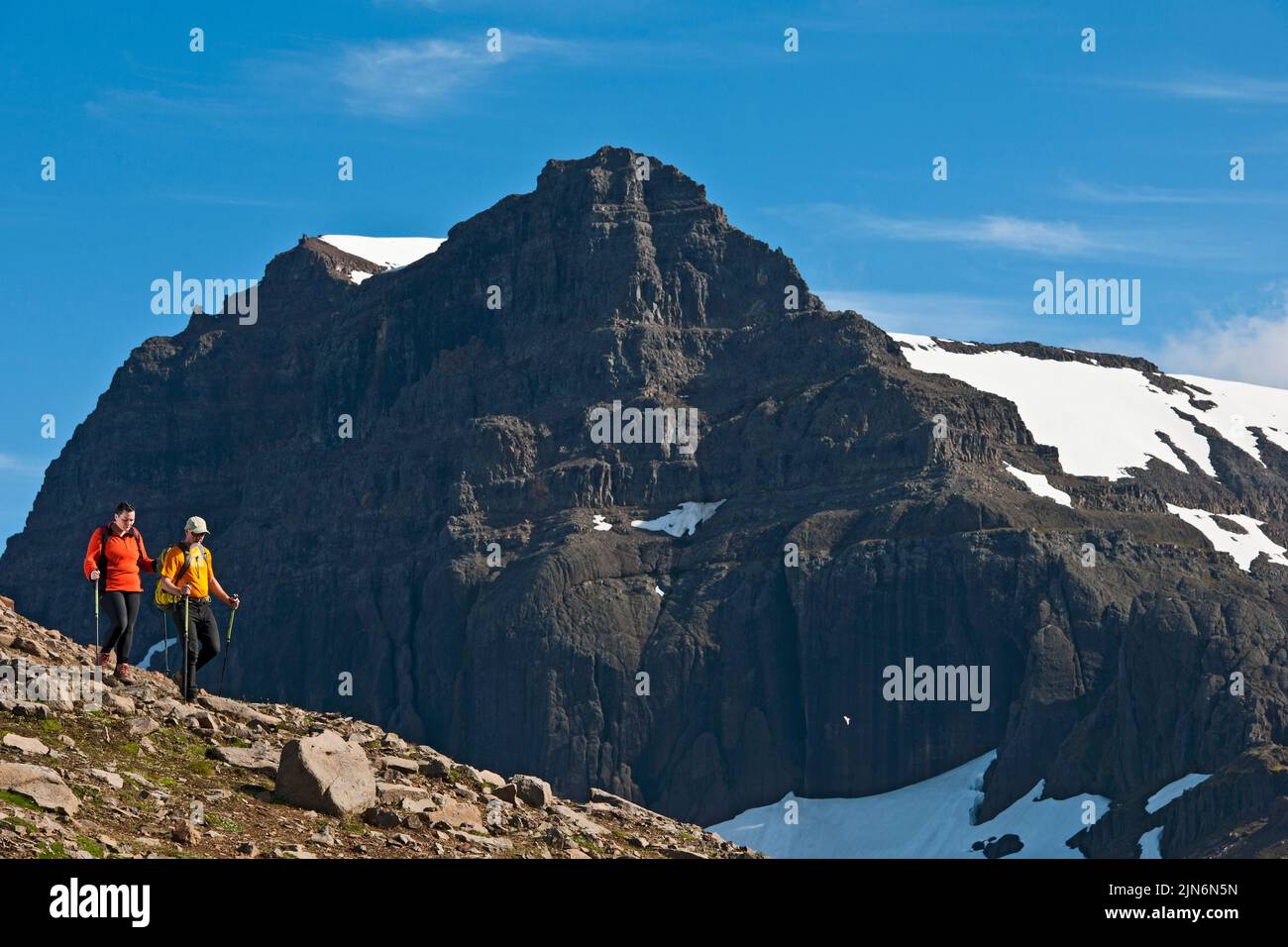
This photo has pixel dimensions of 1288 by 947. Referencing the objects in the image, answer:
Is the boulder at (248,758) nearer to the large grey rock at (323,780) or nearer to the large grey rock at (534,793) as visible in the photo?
the large grey rock at (323,780)

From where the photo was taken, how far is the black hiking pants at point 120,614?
4400 cm

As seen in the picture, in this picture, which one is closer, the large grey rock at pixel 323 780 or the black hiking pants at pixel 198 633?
the large grey rock at pixel 323 780

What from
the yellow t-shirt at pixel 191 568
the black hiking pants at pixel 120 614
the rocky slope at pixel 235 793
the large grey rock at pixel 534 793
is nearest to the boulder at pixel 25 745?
the rocky slope at pixel 235 793

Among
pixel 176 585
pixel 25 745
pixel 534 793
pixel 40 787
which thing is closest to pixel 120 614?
pixel 176 585

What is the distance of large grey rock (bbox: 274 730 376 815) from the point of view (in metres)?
37.2

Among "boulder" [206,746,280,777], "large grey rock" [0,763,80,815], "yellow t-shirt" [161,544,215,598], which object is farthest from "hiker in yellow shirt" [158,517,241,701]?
"large grey rock" [0,763,80,815]

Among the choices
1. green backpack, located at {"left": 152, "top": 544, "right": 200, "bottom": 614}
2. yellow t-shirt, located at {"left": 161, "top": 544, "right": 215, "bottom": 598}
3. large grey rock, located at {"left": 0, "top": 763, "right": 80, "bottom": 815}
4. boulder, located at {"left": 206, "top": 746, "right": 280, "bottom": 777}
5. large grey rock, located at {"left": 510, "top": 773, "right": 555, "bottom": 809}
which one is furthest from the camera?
yellow t-shirt, located at {"left": 161, "top": 544, "right": 215, "bottom": 598}

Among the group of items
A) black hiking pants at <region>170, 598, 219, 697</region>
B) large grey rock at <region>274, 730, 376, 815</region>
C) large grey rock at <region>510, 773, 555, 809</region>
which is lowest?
large grey rock at <region>510, 773, 555, 809</region>

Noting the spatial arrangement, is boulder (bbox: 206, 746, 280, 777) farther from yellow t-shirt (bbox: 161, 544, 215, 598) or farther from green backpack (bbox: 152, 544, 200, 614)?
yellow t-shirt (bbox: 161, 544, 215, 598)

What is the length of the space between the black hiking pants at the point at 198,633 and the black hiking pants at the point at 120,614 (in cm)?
80

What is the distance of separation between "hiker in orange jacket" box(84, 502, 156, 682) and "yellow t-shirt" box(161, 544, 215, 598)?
34 centimetres
